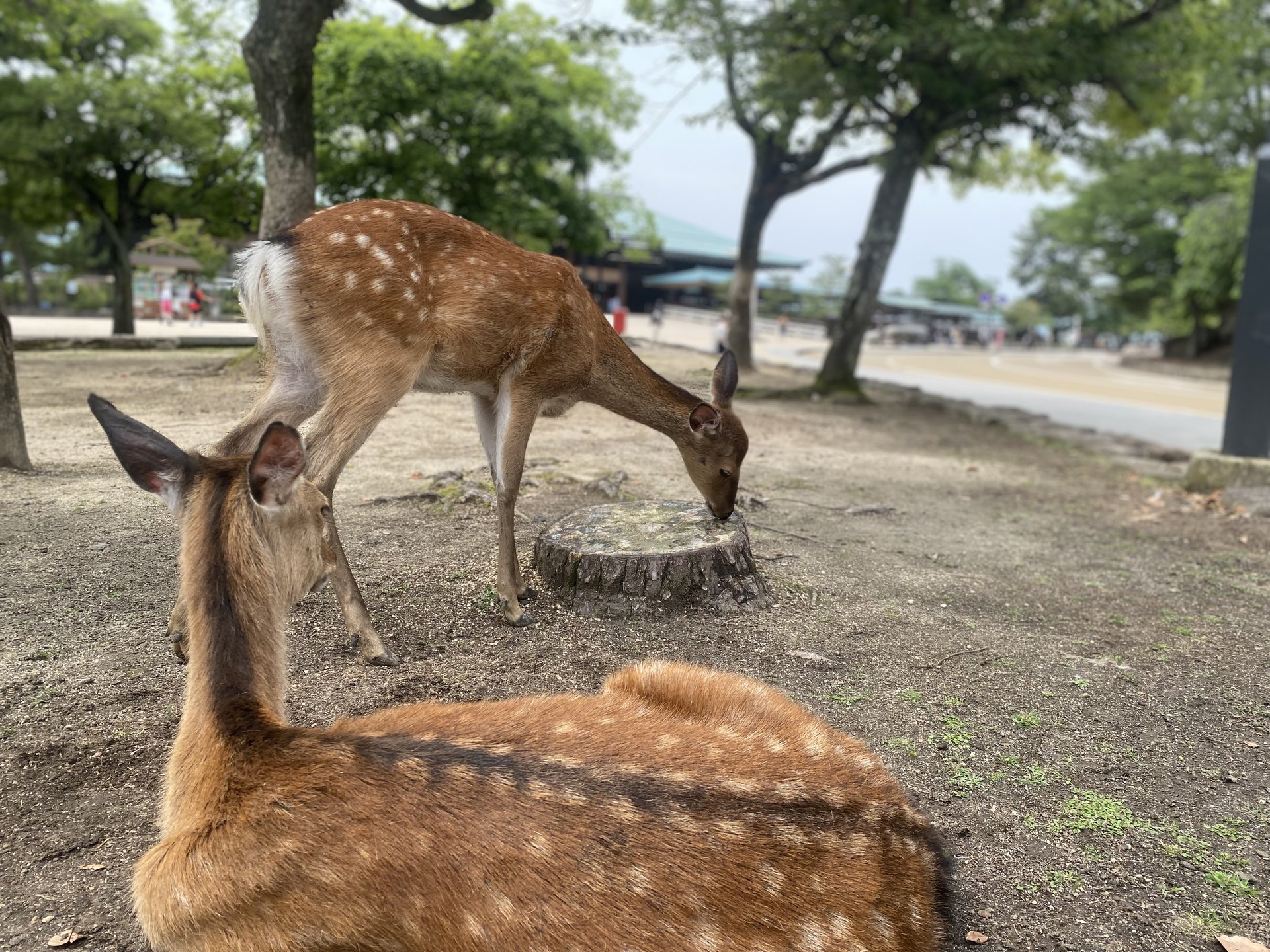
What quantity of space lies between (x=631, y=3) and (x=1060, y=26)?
19.6 ft

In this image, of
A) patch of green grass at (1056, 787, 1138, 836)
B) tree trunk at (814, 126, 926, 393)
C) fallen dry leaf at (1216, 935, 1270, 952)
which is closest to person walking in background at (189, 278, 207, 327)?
tree trunk at (814, 126, 926, 393)

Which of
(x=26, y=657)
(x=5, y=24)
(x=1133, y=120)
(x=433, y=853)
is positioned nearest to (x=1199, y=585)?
(x=433, y=853)

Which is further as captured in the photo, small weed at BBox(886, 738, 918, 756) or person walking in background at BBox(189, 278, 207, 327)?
person walking in background at BBox(189, 278, 207, 327)

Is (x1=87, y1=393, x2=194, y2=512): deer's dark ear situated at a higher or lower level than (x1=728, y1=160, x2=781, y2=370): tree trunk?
lower

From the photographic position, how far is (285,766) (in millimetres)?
1671

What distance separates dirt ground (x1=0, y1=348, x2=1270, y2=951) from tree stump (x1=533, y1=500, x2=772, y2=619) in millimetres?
127

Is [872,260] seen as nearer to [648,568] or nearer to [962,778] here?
[648,568]

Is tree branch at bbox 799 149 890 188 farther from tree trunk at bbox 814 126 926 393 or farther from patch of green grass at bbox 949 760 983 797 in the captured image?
patch of green grass at bbox 949 760 983 797

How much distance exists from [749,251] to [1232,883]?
15.1 meters

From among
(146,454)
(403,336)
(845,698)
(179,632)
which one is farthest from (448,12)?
(146,454)

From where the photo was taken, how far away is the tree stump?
394cm

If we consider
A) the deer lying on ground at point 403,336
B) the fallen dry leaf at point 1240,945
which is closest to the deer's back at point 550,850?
the fallen dry leaf at point 1240,945

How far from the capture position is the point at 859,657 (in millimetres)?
3697

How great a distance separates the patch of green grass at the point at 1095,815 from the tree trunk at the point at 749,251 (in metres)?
14.2
